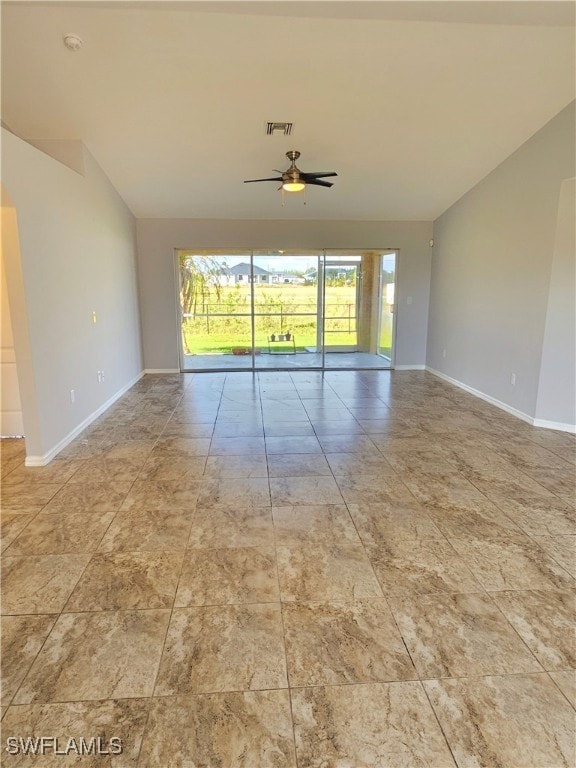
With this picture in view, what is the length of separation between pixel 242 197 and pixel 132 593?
538 cm

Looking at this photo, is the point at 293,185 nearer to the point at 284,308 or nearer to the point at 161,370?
the point at 284,308

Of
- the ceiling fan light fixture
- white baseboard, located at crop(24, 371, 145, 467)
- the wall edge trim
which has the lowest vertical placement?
white baseboard, located at crop(24, 371, 145, 467)

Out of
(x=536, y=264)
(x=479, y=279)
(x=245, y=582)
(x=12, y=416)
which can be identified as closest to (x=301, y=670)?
(x=245, y=582)

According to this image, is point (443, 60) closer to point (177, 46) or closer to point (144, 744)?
point (177, 46)

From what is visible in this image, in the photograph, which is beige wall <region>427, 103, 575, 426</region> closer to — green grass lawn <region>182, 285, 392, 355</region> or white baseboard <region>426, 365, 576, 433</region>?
white baseboard <region>426, 365, 576, 433</region>

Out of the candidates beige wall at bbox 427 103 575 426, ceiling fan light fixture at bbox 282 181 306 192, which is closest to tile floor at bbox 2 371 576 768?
beige wall at bbox 427 103 575 426

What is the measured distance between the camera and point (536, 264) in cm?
425

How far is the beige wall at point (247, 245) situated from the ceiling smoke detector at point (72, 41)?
3.46 m

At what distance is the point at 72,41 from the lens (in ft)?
9.90
